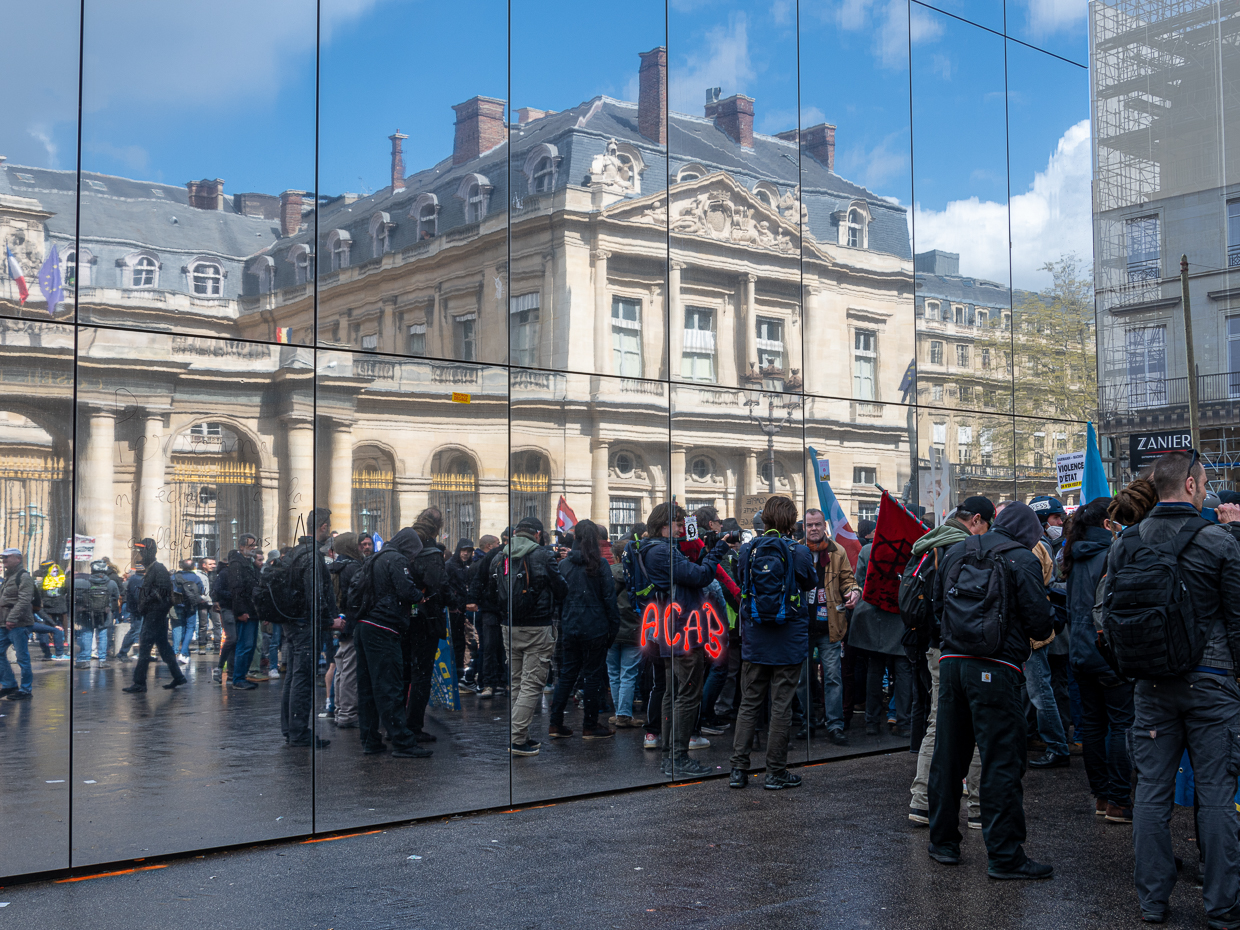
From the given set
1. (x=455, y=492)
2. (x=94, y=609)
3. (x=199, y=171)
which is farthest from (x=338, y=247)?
(x=94, y=609)

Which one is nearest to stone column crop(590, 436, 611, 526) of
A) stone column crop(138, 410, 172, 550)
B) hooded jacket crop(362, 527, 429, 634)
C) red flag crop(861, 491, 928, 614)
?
hooded jacket crop(362, 527, 429, 634)

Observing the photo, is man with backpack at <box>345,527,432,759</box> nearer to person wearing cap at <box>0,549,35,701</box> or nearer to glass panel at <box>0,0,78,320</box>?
person wearing cap at <box>0,549,35,701</box>

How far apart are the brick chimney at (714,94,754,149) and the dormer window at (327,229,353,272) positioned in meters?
3.38

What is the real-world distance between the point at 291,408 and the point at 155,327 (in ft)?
2.94

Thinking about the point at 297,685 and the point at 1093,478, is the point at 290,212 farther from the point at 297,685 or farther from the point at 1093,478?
the point at 1093,478

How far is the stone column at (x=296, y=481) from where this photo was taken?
734 cm

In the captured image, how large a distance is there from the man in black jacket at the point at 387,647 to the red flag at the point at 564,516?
1.08 m

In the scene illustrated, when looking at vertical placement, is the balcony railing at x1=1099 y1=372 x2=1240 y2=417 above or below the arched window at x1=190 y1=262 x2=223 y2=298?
above

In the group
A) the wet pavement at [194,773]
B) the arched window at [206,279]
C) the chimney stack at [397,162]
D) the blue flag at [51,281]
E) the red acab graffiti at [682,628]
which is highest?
the chimney stack at [397,162]

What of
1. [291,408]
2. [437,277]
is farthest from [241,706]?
[437,277]

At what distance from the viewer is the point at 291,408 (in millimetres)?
7434

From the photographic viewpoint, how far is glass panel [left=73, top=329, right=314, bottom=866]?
6680 mm

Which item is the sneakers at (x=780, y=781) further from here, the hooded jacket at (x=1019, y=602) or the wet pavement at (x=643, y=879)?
the hooded jacket at (x=1019, y=602)

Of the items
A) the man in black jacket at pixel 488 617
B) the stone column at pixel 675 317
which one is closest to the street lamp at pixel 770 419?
the stone column at pixel 675 317
